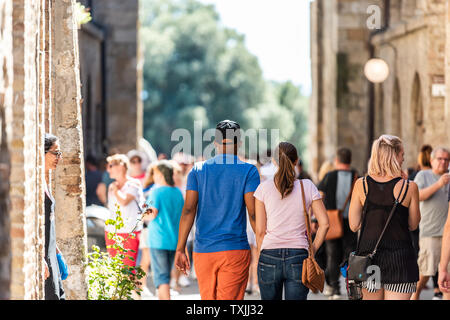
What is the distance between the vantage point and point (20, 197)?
4926 mm

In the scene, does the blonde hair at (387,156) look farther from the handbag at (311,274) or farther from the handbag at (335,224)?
the handbag at (335,224)

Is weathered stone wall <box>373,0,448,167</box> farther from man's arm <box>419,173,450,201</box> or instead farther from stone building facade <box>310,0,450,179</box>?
man's arm <box>419,173,450,201</box>

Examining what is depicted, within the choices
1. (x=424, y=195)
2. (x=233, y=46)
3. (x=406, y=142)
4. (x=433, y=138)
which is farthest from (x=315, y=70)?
(x=233, y=46)

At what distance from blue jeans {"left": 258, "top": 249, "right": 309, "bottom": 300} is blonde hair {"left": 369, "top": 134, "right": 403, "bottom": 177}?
2.57ft

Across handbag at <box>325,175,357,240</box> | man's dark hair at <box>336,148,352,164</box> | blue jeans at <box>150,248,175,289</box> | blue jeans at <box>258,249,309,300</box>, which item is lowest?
blue jeans at <box>150,248,175,289</box>

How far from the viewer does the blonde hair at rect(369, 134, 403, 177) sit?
634 centimetres

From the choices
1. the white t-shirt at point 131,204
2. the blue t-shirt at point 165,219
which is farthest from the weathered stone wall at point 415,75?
the white t-shirt at point 131,204

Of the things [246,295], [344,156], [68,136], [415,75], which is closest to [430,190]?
[344,156]

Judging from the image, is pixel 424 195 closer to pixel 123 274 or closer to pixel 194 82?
pixel 123 274

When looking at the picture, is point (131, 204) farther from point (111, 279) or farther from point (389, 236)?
point (389, 236)

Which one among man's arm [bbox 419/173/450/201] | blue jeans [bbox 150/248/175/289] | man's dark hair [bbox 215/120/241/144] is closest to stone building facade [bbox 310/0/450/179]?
man's arm [bbox 419/173/450/201]

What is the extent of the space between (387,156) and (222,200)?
125 centimetres

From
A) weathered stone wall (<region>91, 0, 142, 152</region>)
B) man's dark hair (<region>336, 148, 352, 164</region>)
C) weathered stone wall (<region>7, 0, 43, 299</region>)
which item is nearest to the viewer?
weathered stone wall (<region>7, 0, 43, 299</region>)

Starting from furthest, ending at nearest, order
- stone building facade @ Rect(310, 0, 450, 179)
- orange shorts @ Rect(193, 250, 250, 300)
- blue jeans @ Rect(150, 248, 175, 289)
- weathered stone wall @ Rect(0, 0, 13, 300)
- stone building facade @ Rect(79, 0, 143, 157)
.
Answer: stone building facade @ Rect(79, 0, 143, 157), stone building facade @ Rect(310, 0, 450, 179), blue jeans @ Rect(150, 248, 175, 289), orange shorts @ Rect(193, 250, 250, 300), weathered stone wall @ Rect(0, 0, 13, 300)
